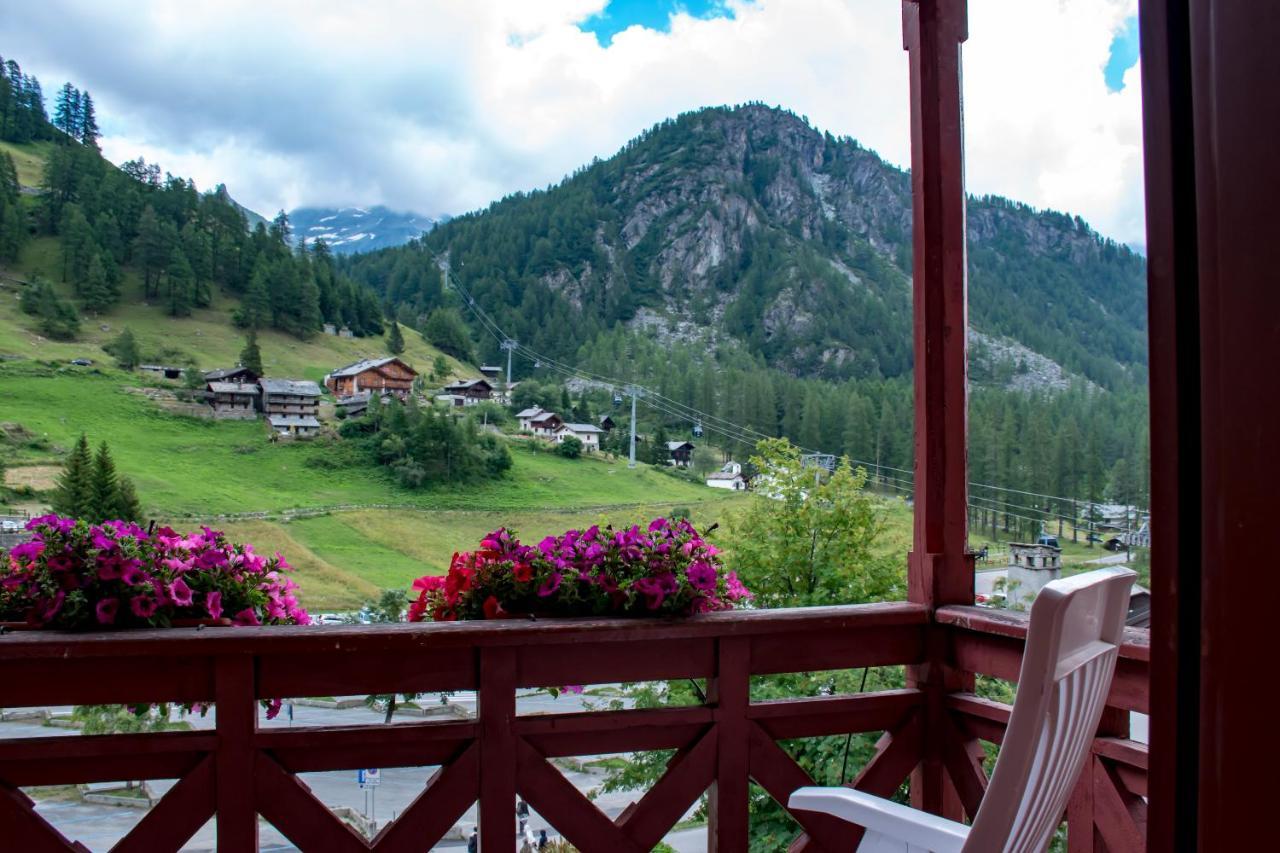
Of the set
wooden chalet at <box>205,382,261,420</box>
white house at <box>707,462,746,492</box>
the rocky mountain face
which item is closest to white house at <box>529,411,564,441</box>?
the rocky mountain face

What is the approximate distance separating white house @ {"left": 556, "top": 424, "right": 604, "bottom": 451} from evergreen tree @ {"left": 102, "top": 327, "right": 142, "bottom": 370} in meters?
1.61

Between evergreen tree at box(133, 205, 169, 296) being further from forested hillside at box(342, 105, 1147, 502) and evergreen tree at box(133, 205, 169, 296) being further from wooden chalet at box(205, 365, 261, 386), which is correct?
forested hillside at box(342, 105, 1147, 502)

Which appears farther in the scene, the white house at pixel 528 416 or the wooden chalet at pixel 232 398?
the white house at pixel 528 416

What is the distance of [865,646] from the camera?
2.33m

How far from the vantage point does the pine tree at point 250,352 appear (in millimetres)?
3215

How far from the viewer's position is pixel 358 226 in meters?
4.09

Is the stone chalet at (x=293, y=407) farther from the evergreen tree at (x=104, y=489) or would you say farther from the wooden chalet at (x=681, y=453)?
the wooden chalet at (x=681, y=453)

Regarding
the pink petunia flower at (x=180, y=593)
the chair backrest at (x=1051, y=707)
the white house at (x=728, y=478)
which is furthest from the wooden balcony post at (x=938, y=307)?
the pink petunia flower at (x=180, y=593)

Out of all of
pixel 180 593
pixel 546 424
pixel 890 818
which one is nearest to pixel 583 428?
pixel 546 424

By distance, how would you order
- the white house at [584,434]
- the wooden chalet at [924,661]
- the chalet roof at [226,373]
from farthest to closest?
the white house at [584,434]
the chalet roof at [226,373]
the wooden chalet at [924,661]

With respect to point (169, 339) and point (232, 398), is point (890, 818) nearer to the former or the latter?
point (232, 398)

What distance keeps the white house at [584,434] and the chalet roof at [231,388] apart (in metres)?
1.23

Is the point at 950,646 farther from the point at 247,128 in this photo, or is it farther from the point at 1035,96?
the point at 247,128

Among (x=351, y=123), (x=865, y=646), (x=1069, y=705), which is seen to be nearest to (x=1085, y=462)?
(x=865, y=646)
